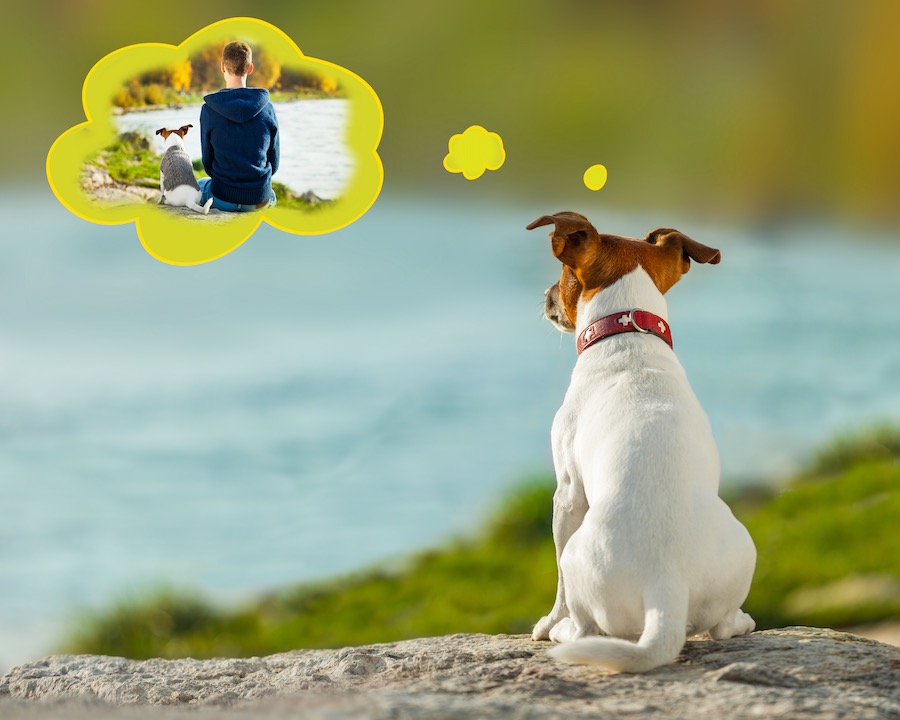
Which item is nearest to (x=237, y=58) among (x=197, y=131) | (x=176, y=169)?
(x=197, y=131)

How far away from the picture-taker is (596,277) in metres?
4.48

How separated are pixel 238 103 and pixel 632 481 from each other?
12.5 ft

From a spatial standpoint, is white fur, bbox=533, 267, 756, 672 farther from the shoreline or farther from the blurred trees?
the blurred trees

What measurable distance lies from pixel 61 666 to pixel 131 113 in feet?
11.4

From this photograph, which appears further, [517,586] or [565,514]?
[517,586]

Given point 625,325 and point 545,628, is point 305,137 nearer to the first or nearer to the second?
point 625,325

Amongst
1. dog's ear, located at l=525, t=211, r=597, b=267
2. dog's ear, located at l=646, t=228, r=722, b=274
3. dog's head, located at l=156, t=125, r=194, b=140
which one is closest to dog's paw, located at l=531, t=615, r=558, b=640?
dog's ear, located at l=525, t=211, r=597, b=267

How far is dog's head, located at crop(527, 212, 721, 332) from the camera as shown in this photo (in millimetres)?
4418

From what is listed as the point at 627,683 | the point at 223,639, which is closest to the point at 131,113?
the point at 627,683

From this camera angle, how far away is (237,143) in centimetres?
648

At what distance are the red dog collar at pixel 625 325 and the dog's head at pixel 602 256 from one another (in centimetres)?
15

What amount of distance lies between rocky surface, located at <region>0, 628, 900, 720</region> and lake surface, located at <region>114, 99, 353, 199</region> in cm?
302

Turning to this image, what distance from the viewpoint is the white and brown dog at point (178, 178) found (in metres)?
6.56

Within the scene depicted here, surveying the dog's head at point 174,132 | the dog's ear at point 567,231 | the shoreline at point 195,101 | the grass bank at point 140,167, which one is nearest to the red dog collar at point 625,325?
the dog's ear at point 567,231
